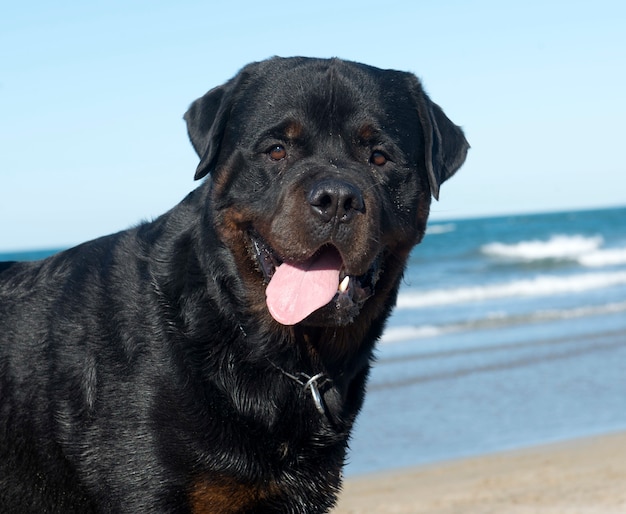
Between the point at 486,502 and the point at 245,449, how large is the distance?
9.99 ft

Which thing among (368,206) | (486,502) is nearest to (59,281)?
(368,206)

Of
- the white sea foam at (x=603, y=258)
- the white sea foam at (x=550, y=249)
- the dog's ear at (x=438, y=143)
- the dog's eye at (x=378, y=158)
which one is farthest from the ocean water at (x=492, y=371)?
the white sea foam at (x=550, y=249)

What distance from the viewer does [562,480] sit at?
6.35 meters

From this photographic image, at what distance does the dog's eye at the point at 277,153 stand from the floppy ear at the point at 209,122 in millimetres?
249

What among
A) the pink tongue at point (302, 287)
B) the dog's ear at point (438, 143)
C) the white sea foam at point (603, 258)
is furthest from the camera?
the white sea foam at point (603, 258)

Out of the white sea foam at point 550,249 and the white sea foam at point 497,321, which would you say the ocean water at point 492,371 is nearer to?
the white sea foam at point 497,321

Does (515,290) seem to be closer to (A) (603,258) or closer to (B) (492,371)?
(B) (492,371)

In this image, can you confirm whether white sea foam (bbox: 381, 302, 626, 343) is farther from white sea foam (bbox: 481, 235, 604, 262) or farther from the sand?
white sea foam (bbox: 481, 235, 604, 262)

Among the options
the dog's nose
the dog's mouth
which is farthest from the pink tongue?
the dog's nose

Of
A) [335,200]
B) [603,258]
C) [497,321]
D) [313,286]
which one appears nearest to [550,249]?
[603,258]

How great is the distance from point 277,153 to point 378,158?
405 millimetres

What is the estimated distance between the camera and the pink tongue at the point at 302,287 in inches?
134

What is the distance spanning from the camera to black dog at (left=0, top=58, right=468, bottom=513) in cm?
330

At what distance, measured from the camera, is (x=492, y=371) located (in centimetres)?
995
